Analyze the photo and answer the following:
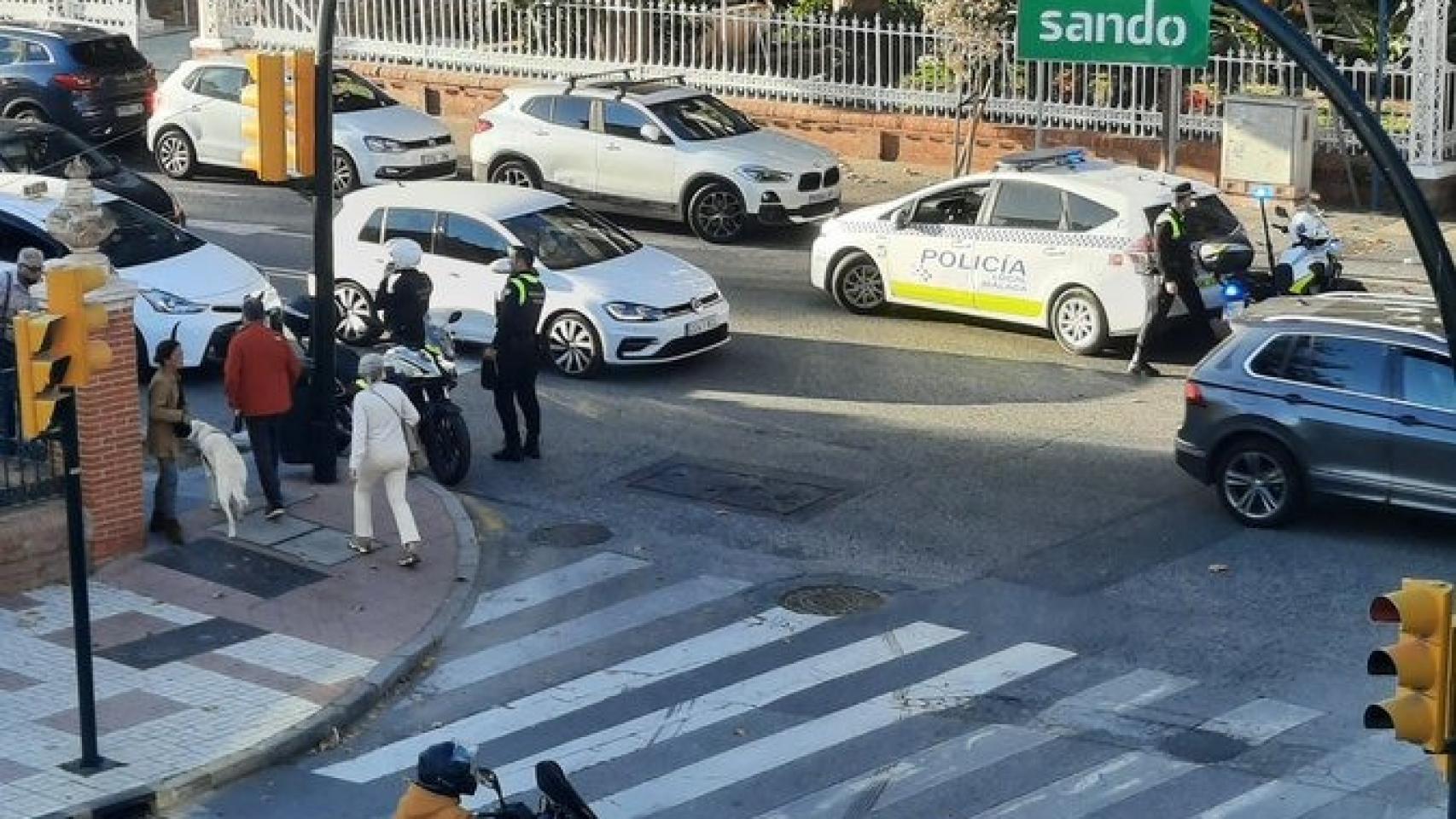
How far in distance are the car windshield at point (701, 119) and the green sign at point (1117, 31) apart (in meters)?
3.36

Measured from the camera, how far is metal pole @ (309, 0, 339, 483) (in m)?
17.8

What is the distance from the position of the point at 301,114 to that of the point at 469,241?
4.34 m

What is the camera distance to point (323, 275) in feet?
60.4

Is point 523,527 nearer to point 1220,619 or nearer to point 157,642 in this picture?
point 157,642

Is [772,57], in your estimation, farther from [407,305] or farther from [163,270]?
[407,305]

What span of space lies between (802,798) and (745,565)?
4.06 metres

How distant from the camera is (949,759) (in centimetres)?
1354

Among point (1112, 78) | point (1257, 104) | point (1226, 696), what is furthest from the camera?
point (1112, 78)

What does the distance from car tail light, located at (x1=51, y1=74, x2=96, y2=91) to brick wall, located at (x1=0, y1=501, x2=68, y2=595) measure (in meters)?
15.9

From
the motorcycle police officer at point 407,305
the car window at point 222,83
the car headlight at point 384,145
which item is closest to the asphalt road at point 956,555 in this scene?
the motorcycle police officer at point 407,305

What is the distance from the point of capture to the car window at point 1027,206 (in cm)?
2208

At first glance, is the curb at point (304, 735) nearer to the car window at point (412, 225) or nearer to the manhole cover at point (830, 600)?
the manhole cover at point (830, 600)

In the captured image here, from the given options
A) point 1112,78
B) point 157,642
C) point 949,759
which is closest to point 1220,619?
point 949,759

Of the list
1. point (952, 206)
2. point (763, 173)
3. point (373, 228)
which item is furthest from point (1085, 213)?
point (373, 228)
